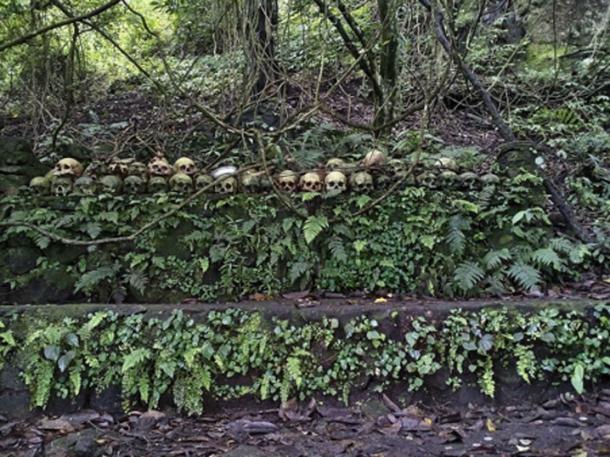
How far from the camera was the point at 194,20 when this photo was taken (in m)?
6.76

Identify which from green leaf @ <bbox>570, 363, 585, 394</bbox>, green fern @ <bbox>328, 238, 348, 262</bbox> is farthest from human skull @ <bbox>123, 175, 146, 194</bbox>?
green leaf @ <bbox>570, 363, 585, 394</bbox>

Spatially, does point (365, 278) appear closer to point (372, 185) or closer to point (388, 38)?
point (372, 185)

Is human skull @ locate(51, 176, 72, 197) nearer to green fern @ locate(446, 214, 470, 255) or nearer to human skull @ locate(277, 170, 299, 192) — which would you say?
human skull @ locate(277, 170, 299, 192)

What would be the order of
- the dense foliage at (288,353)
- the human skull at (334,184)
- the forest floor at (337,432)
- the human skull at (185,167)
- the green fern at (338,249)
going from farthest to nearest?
1. the human skull at (185,167)
2. the human skull at (334,184)
3. the green fern at (338,249)
4. the dense foliage at (288,353)
5. the forest floor at (337,432)

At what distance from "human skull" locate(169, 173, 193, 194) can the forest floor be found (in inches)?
81.5

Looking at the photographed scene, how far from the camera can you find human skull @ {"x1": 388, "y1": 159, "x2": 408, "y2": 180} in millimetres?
4742

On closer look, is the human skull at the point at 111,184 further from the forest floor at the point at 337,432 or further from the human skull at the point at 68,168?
the forest floor at the point at 337,432

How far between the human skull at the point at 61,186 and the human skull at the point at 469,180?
12.4ft

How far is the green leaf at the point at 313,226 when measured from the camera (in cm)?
439

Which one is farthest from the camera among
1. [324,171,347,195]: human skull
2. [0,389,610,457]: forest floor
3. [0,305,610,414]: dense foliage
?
[324,171,347,195]: human skull

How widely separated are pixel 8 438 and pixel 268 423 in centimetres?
175

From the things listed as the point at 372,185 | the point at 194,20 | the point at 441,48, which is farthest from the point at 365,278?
the point at 194,20

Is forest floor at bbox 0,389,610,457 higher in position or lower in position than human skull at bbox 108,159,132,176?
lower

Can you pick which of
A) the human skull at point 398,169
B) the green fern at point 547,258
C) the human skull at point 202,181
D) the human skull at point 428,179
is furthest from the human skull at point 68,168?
the green fern at point 547,258
